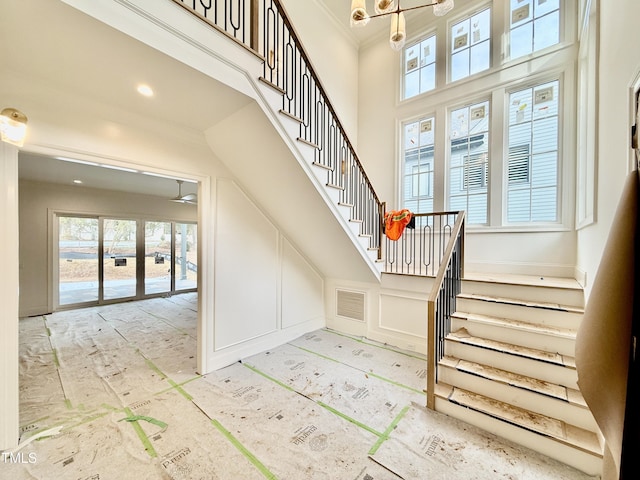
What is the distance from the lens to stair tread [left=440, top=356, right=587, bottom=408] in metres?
1.89

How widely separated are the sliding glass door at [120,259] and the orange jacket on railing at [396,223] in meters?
4.54

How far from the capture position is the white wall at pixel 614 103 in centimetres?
139

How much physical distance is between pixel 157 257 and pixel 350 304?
5.75 m

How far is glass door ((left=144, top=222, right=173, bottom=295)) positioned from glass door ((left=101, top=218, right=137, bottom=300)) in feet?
0.94

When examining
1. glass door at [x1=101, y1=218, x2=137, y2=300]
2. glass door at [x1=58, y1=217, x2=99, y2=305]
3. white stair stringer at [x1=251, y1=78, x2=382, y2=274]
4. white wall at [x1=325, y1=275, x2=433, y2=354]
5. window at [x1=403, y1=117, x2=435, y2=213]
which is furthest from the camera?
glass door at [x1=101, y1=218, x2=137, y2=300]

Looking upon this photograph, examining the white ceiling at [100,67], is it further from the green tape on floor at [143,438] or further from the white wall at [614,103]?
the green tape on floor at [143,438]

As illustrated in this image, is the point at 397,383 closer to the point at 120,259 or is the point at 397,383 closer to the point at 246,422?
the point at 246,422

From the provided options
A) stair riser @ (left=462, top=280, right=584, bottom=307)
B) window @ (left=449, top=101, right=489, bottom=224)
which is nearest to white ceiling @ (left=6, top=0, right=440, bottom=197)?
stair riser @ (left=462, top=280, right=584, bottom=307)

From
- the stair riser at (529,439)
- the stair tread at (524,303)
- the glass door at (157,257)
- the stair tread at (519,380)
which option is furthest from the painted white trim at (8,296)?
the glass door at (157,257)

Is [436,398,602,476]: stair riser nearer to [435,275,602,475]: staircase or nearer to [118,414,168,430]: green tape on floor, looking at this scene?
[435,275,602,475]: staircase

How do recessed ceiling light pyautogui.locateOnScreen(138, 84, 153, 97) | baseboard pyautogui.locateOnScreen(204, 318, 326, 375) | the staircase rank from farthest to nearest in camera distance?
baseboard pyautogui.locateOnScreen(204, 318, 326, 375)
recessed ceiling light pyautogui.locateOnScreen(138, 84, 153, 97)
the staircase

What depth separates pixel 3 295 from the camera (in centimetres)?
177

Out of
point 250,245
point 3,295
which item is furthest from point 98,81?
point 250,245

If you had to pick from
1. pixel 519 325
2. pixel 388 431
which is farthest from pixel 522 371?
pixel 388 431
